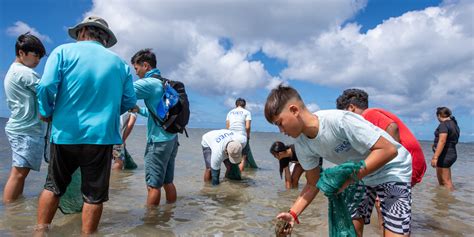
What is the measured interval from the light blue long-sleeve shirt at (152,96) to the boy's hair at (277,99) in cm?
203

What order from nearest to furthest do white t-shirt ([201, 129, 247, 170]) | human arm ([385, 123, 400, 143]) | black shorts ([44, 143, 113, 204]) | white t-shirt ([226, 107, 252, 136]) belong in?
black shorts ([44, 143, 113, 204]) < human arm ([385, 123, 400, 143]) < white t-shirt ([201, 129, 247, 170]) < white t-shirt ([226, 107, 252, 136])

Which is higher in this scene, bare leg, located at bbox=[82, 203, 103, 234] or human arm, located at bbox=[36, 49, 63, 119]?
human arm, located at bbox=[36, 49, 63, 119]

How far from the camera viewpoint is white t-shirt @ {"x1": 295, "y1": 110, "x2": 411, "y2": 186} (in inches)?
94.0

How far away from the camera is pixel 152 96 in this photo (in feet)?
13.7

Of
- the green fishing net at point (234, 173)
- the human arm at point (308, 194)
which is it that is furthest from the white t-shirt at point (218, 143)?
the human arm at point (308, 194)

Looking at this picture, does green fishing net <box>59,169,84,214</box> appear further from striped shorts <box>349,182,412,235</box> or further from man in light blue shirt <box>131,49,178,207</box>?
striped shorts <box>349,182,412,235</box>

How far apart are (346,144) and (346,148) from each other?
0.13 feet

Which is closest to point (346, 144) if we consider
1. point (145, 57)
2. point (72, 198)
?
point (145, 57)

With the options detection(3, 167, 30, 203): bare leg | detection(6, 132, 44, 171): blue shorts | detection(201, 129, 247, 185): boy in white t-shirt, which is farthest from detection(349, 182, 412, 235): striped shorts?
detection(3, 167, 30, 203): bare leg

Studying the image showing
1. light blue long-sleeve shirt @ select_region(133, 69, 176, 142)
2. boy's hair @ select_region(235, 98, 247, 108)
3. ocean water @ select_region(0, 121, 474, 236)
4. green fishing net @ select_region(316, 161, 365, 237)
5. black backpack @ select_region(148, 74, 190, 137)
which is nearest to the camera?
green fishing net @ select_region(316, 161, 365, 237)

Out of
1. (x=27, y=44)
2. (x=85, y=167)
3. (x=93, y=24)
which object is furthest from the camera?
(x=27, y=44)

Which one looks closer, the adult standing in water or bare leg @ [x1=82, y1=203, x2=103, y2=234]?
bare leg @ [x1=82, y1=203, x2=103, y2=234]

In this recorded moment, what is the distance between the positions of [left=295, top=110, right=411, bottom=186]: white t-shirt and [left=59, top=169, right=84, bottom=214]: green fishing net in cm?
267

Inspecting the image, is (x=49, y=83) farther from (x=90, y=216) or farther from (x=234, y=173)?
(x=234, y=173)
